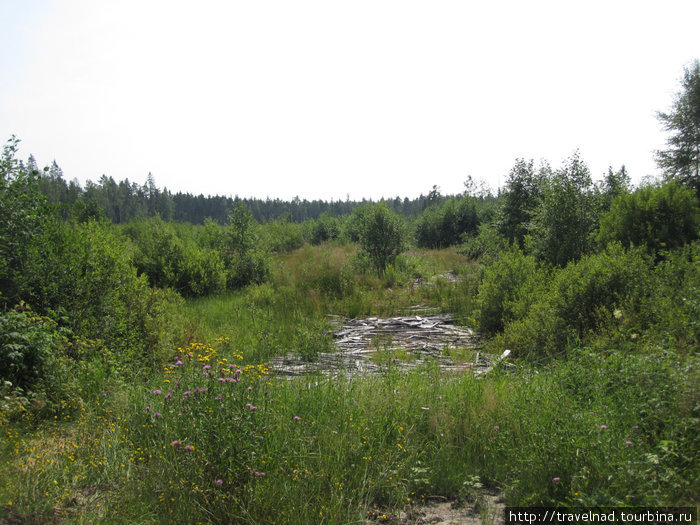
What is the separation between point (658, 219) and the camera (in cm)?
998

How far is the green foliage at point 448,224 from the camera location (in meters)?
36.0

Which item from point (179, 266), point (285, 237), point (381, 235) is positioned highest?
point (285, 237)

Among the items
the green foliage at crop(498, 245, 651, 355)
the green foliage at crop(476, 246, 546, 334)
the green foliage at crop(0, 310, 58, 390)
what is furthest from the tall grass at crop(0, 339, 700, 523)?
the green foliage at crop(476, 246, 546, 334)

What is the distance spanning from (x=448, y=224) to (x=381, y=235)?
798 inches

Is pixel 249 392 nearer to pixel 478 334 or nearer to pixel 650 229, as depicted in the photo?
pixel 478 334

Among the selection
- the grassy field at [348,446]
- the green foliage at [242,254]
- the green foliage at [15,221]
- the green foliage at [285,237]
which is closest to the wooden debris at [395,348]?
the grassy field at [348,446]

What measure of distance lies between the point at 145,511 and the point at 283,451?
1021 mm

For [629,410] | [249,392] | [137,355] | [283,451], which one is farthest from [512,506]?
[137,355]

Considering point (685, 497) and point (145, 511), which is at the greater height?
point (685, 497)

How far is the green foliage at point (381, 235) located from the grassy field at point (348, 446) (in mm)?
14051

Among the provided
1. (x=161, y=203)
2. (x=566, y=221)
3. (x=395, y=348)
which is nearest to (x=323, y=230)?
(x=566, y=221)

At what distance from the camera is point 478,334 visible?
9.28m

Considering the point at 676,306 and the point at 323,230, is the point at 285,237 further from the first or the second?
the point at 676,306

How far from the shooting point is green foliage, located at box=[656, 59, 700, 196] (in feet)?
85.4
